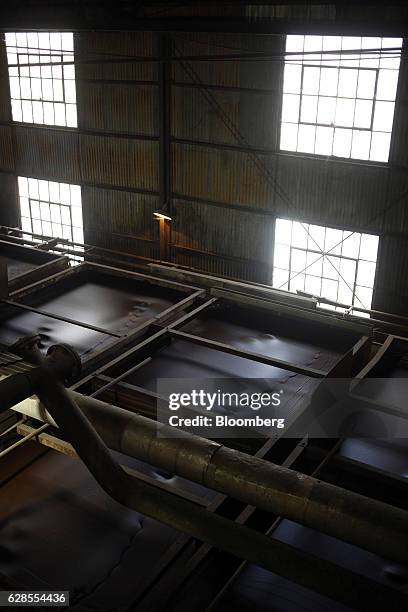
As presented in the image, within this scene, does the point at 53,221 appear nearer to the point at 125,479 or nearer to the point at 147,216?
the point at 147,216

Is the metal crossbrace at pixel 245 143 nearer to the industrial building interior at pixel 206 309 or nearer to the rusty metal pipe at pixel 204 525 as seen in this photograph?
the industrial building interior at pixel 206 309

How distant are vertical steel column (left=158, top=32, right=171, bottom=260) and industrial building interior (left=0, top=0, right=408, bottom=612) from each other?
0.19ft

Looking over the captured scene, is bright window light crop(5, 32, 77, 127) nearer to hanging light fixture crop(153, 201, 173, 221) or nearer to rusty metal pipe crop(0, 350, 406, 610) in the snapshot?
hanging light fixture crop(153, 201, 173, 221)

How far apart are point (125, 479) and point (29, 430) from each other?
11.9 ft

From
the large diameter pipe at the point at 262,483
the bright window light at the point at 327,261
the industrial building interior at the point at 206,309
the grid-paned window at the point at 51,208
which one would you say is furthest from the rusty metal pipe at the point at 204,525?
the grid-paned window at the point at 51,208

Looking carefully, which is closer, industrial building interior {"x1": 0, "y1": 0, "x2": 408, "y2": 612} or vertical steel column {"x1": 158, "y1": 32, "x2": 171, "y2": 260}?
industrial building interior {"x1": 0, "y1": 0, "x2": 408, "y2": 612}

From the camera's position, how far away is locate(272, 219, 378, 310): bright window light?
14.9 m

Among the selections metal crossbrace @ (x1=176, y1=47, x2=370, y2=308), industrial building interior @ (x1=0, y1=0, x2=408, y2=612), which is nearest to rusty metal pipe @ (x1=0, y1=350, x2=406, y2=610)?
industrial building interior @ (x1=0, y1=0, x2=408, y2=612)

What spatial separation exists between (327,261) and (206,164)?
167 inches

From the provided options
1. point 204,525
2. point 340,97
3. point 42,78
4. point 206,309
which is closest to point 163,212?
point 340,97

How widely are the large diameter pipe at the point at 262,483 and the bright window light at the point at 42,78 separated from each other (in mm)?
14836

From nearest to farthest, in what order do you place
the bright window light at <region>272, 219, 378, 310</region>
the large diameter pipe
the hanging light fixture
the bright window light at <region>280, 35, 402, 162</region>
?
the large diameter pipe → the bright window light at <region>280, 35, 402, 162</region> → the bright window light at <region>272, 219, 378, 310</region> → the hanging light fixture

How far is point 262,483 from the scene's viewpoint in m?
4.36

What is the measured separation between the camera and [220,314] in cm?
1152
